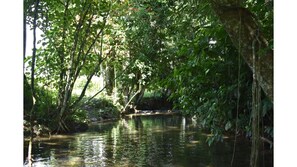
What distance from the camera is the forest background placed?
1677 millimetres

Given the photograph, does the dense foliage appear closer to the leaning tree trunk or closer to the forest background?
the leaning tree trunk

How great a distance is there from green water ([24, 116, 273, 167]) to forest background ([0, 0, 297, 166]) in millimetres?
3771

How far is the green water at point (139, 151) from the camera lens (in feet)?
19.5

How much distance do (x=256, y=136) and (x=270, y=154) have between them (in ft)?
11.4
